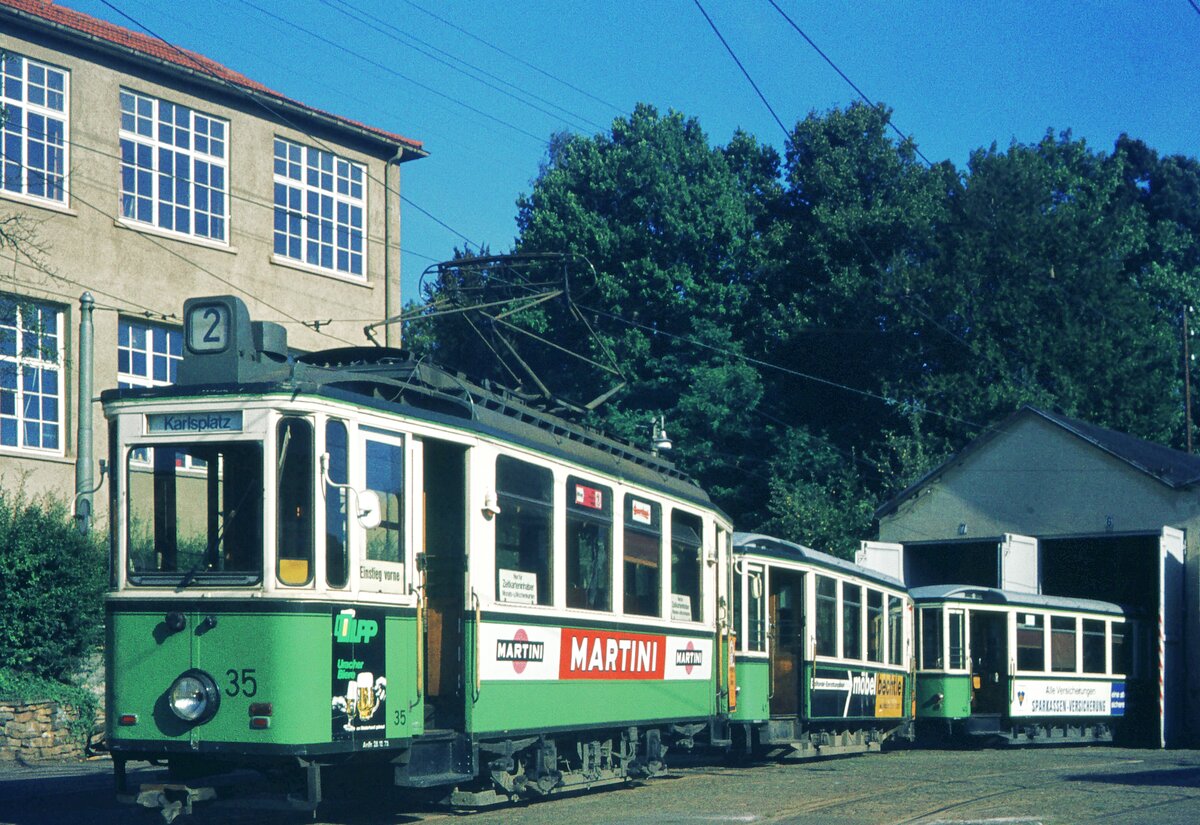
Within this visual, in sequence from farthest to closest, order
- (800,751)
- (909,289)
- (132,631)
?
(909,289), (800,751), (132,631)

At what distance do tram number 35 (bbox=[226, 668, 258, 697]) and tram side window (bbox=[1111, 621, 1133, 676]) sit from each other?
84.8 feet

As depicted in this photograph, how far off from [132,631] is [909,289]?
3764 centimetres

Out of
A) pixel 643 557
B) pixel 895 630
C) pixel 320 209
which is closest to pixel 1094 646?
pixel 895 630

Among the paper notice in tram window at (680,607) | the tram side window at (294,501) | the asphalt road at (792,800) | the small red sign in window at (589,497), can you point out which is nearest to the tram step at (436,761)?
the asphalt road at (792,800)

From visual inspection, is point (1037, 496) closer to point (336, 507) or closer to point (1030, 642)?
point (1030, 642)

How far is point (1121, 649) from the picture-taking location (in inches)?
1303

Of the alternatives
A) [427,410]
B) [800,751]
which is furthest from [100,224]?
[427,410]

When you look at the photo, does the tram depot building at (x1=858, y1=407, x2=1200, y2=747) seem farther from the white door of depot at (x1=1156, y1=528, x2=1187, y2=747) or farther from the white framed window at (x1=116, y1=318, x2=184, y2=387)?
the white framed window at (x1=116, y1=318, x2=184, y2=387)

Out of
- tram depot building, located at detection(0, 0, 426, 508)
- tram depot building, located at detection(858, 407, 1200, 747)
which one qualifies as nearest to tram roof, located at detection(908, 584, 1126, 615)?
tram depot building, located at detection(858, 407, 1200, 747)

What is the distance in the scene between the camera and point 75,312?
1022 inches

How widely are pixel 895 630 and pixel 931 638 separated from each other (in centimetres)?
324

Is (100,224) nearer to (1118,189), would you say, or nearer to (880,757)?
(880,757)

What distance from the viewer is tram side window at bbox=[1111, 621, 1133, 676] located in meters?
32.8

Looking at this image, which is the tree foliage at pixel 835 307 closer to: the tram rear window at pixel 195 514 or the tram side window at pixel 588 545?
the tram side window at pixel 588 545
